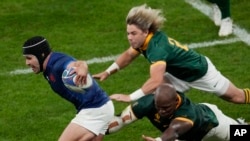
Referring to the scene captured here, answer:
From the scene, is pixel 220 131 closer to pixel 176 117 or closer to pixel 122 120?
pixel 176 117

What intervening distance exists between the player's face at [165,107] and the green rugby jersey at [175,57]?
976 mm

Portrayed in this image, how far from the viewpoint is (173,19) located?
13531 mm

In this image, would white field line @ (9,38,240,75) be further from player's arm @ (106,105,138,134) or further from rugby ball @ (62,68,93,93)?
rugby ball @ (62,68,93,93)

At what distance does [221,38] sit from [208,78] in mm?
3155

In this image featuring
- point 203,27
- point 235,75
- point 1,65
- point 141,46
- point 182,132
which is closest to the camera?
point 182,132

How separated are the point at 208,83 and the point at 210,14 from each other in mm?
4166

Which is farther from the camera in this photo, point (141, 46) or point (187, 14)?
point (187, 14)

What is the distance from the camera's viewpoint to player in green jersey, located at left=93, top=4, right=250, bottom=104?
9.03 meters

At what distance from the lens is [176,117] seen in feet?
27.2

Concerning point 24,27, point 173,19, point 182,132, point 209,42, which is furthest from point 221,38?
point 182,132

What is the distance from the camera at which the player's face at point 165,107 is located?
8047 millimetres

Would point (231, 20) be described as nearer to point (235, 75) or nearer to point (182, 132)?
point (235, 75)

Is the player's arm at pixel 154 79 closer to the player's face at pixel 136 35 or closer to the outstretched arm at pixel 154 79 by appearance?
the outstretched arm at pixel 154 79

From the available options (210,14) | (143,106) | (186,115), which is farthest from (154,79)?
(210,14)
